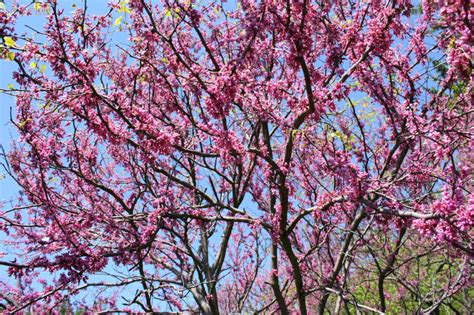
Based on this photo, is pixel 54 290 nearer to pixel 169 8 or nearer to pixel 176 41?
pixel 169 8

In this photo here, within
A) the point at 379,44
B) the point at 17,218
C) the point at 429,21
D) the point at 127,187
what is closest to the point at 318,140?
the point at 379,44

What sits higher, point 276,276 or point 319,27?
point 319,27

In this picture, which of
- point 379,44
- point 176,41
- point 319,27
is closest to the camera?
point 379,44

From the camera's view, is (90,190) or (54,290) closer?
(54,290)

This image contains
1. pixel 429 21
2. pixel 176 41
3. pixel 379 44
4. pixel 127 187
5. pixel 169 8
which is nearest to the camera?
pixel 379 44

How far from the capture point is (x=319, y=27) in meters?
6.13

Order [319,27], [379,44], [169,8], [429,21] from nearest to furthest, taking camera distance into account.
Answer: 1. [379,44]
2. [169,8]
3. [319,27]
4. [429,21]

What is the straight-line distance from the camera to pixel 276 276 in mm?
7285

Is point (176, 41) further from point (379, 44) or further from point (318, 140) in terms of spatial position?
point (379, 44)

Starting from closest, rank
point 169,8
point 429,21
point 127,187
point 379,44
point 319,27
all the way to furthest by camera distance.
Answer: point 379,44, point 169,8, point 319,27, point 429,21, point 127,187

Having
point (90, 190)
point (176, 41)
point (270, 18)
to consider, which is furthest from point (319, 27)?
point (90, 190)

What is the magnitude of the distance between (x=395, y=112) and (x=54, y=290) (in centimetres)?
475

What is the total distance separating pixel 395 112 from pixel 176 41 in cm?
333

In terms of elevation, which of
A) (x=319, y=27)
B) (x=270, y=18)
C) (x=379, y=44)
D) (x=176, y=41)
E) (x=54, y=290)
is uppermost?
(x=176, y=41)
